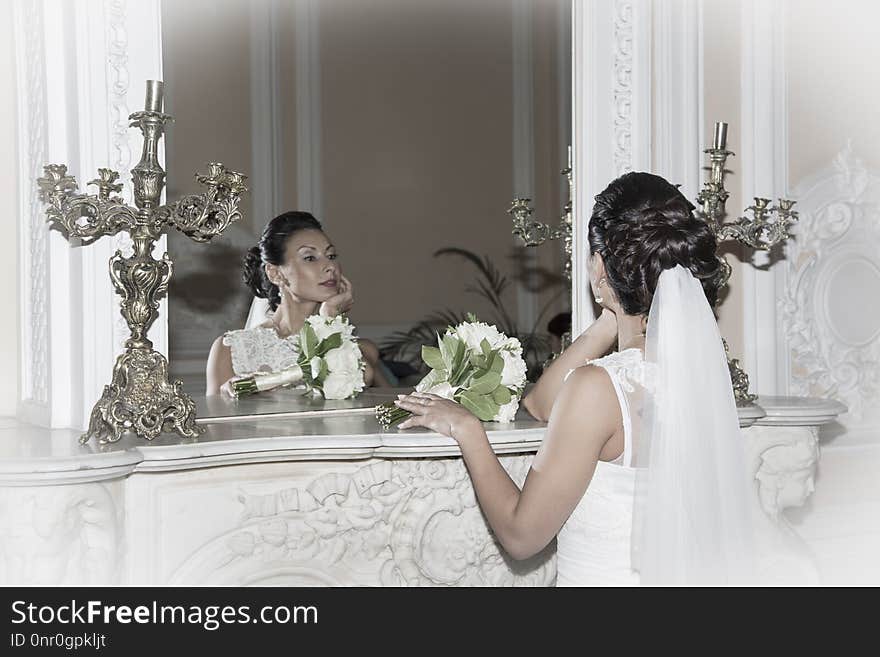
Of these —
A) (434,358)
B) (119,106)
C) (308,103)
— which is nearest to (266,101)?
(308,103)

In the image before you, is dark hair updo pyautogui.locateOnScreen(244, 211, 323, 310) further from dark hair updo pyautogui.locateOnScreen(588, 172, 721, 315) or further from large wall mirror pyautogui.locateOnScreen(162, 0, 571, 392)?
dark hair updo pyautogui.locateOnScreen(588, 172, 721, 315)

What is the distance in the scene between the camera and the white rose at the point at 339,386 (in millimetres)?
2961

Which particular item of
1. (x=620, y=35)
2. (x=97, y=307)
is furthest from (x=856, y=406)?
(x=97, y=307)

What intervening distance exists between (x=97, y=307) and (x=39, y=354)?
0.24m

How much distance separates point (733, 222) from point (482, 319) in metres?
1.21

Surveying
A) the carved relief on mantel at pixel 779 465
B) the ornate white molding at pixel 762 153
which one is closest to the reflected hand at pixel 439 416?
the carved relief on mantel at pixel 779 465

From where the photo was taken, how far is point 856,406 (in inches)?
128

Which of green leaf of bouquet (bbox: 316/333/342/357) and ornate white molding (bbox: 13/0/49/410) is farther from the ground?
ornate white molding (bbox: 13/0/49/410)

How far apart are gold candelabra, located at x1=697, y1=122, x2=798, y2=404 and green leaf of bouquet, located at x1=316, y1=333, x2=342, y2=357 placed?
1.16 metres

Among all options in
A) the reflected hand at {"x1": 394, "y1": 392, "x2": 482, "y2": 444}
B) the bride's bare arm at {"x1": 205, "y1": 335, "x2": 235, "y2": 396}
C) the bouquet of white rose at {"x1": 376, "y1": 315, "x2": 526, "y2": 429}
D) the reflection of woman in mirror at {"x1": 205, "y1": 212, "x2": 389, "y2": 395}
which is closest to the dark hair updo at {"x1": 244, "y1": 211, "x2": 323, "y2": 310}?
the reflection of woman in mirror at {"x1": 205, "y1": 212, "x2": 389, "y2": 395}

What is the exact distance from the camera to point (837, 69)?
3.18 meters

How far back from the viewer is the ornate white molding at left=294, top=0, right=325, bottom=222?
138 inches

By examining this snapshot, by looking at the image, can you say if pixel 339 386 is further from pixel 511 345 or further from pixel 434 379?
pixel 511 345

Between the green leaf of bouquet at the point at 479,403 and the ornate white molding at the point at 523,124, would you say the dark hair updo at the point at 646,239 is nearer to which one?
the green leaf of bouquet at the point at 479,403
